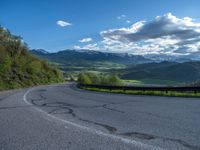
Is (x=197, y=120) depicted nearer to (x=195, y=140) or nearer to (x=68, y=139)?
(x=195, y=140)

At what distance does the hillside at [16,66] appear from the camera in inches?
2120

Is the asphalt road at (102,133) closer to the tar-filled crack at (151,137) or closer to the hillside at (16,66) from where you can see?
the tar-filled crack at (151,137)

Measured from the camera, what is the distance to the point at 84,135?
7188mm

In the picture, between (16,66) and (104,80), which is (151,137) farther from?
(104,80)

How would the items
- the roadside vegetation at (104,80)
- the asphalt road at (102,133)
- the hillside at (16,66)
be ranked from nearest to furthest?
the asphalt road at (102,133) < the hillside at (16,66) < the roadside vegetation at (104,80)

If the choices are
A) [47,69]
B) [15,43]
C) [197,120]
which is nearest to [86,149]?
[197,120]

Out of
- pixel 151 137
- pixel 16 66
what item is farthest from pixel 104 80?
pixel 151 137

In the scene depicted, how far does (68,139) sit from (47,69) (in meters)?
88.1

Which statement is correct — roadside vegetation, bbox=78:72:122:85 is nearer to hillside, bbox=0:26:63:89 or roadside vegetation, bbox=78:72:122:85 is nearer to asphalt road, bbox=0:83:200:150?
hillside, bbox=0:26:63:89

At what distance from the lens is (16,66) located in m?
64.8

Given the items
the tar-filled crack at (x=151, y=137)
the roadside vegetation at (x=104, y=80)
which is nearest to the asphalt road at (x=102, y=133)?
the tar-filled crack at (x=151, y=137)

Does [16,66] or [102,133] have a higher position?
[16,66]

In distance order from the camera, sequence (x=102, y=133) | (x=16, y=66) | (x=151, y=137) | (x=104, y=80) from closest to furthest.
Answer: (x=151, y=137) → (x=102, y=133) → (x=16, y=66) → (x=104, y=80)

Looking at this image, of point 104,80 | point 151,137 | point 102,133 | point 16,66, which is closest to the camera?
point 151,137
